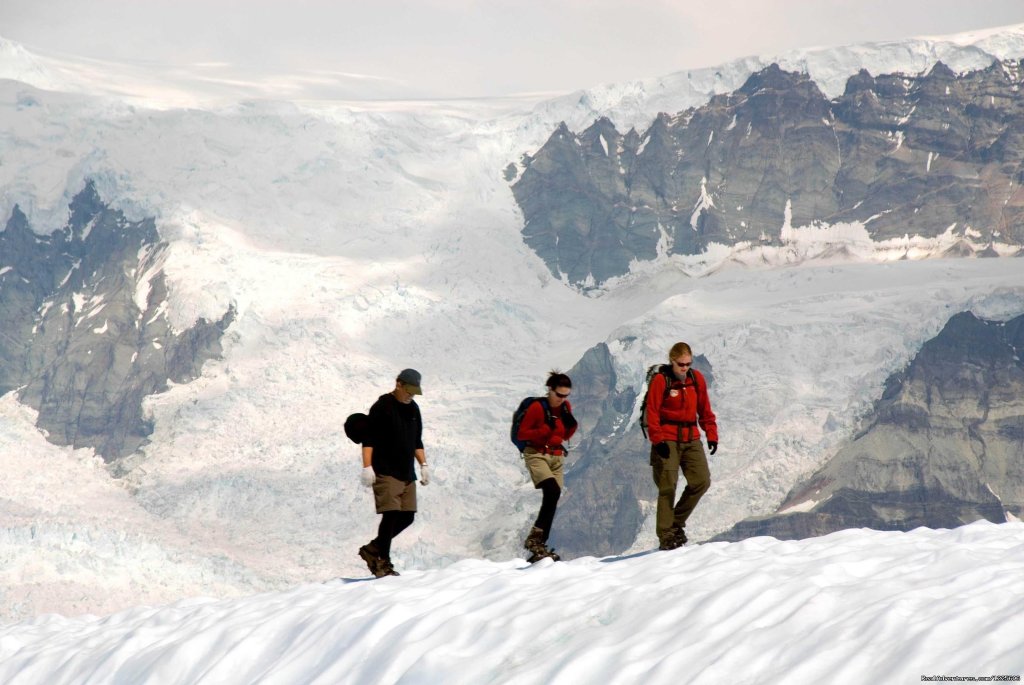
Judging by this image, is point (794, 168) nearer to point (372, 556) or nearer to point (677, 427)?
point (677, 427)

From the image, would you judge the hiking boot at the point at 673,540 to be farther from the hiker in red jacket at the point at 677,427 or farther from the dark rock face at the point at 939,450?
the dark rock face at the point at 939,450

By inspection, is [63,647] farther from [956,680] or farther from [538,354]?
[538,354]

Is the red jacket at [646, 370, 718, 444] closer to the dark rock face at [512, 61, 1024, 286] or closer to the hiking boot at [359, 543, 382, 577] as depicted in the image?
the hiking boot at [359, 543, 382, 577]

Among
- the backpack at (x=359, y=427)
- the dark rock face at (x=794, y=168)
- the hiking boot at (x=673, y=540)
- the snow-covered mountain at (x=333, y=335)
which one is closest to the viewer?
the hiking boot at (x=673, y=540)

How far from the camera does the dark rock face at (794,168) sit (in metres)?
168

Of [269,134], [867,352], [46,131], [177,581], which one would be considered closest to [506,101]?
[269,134]

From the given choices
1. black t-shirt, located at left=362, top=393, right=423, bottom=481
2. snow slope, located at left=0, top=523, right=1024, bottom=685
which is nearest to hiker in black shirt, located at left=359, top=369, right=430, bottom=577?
black t-shirt, located at left=362, top=393, right=423, bottom=481

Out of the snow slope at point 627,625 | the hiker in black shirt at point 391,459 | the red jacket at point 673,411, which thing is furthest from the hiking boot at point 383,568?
the red jacket at point 673,411

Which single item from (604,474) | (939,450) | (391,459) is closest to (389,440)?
(391,459)

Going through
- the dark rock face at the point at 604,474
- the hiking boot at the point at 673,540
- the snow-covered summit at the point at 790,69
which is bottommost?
the dark rock face at the point at 604,474

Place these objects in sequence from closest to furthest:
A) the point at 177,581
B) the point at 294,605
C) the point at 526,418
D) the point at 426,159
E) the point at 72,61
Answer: the point at 294,605 < the point at 526,418 < the point at 177,581 < the point at 426,159 < the point at 72,61

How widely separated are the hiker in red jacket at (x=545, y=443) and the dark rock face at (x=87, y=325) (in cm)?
12444

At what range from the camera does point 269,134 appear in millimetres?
131375

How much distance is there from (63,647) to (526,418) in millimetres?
4830
